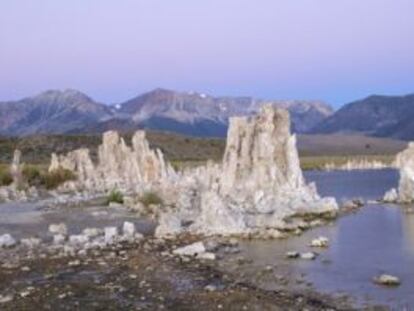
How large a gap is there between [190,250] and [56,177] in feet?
164

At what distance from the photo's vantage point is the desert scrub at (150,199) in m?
48.6

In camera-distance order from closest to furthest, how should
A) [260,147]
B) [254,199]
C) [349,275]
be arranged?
[349,275], [254,199], [260,147]

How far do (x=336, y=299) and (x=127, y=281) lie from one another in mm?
5982

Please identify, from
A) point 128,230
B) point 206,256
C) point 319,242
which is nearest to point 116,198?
point 128,230

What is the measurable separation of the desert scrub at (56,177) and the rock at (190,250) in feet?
158

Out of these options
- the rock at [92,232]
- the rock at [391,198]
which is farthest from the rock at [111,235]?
the rock at [391,198]

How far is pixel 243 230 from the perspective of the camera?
3391 cm

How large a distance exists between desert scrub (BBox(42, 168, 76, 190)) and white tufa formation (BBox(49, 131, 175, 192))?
0.91m

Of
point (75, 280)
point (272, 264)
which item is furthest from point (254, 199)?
point (75, 280)

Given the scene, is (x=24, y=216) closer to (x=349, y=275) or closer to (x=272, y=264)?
(x=272, y=264)

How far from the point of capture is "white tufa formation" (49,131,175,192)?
70375 millimetres

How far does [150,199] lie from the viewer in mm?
49219

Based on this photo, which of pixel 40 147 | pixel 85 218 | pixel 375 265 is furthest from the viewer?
pixel 40 147

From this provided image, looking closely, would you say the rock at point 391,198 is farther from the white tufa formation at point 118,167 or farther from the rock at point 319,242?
the rock at point 319,242
